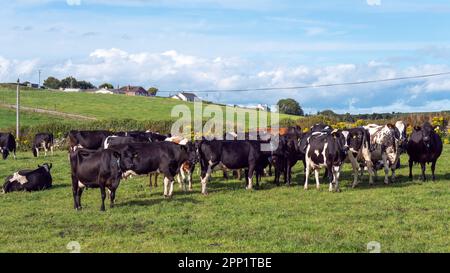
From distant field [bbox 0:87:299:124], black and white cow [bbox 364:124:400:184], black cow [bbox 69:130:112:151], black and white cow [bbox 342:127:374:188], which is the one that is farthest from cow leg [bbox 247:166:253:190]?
distant field [bbox 0:87:299:124]

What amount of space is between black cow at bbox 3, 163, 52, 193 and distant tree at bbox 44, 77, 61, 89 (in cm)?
12617

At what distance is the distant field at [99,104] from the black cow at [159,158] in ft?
162

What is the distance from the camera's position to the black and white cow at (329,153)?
1836cm

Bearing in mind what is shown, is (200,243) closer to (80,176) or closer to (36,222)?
(36,222)

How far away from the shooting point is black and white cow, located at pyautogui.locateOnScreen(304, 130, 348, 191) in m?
18.4

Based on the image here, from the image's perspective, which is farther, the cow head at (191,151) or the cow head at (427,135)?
the cow head at (427,135)

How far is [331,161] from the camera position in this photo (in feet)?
60.4

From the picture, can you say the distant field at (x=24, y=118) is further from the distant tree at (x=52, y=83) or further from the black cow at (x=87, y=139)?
the distant tree at (x=52, y=83)

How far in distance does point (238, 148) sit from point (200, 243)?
8.47 m

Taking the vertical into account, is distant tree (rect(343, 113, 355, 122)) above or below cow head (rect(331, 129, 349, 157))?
above

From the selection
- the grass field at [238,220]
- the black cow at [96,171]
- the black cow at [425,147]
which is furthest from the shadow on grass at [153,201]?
the black cow at [425,147]

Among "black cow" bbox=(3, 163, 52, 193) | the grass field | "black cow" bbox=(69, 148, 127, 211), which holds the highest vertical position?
"black cow" bbox=(69, 148, 127, 211)

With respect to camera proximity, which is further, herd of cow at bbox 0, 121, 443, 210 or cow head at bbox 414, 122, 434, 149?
cow head at bbox 414, 122, 434, 149

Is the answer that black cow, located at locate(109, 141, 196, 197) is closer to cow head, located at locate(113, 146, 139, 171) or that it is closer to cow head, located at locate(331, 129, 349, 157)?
cow head, located at locate(113, 146, 139, 171)
